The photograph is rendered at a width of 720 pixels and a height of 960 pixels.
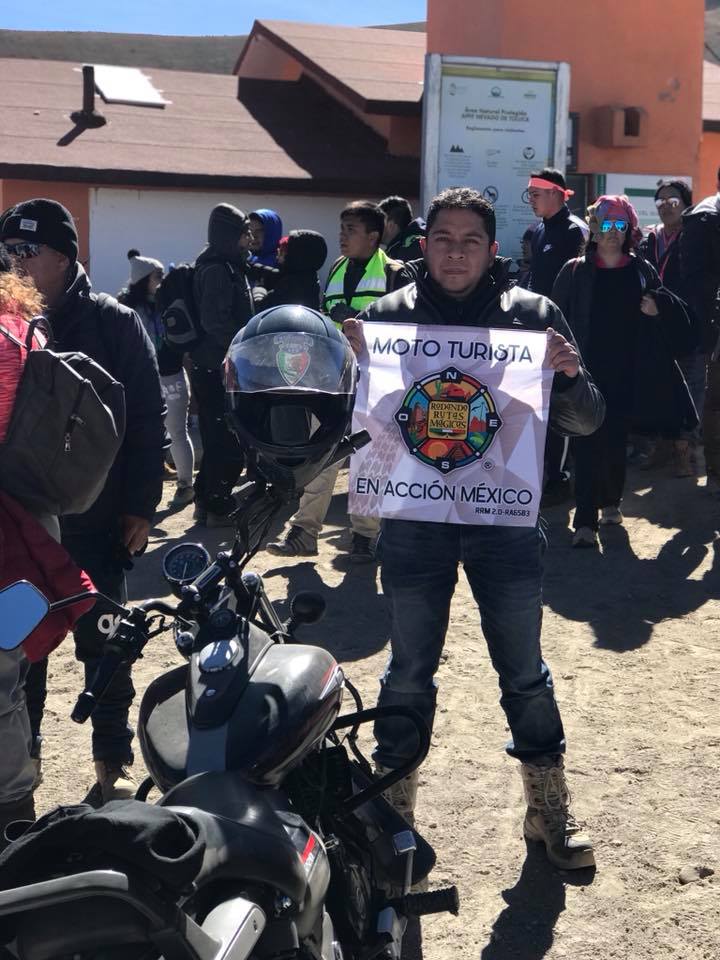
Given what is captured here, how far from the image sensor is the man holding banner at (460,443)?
3525mm

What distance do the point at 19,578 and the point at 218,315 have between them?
4.89 m

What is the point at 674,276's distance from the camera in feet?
30.5

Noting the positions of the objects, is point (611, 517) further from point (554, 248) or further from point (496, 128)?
point (496, 128)

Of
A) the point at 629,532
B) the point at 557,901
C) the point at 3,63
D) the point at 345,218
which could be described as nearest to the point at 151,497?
the point at 557,901

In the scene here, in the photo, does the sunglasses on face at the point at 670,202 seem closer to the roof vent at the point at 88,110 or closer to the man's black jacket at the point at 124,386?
the man's black jacket at the point at 124,386

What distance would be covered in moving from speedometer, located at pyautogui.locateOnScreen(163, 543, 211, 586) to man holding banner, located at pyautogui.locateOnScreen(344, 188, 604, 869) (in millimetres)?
1077

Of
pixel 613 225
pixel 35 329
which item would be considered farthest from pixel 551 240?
pixel 35 329

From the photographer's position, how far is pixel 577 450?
297 inches


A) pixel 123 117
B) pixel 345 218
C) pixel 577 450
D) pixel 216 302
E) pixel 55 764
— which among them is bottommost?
pixel 55 764

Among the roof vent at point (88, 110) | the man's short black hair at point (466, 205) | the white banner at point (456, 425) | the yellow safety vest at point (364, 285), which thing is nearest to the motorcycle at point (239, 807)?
the white banner at point (456, 425)

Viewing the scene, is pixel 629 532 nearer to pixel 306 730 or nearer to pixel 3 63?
pixel 306 730

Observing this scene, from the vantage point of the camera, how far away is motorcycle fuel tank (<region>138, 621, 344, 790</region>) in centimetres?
236

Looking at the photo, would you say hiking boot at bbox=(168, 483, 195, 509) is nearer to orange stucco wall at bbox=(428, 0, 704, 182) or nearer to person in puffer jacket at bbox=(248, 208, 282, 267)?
person in puffer jacket at bbox=(248, 208, 282, 267)

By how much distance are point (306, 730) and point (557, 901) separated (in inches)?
62.9
